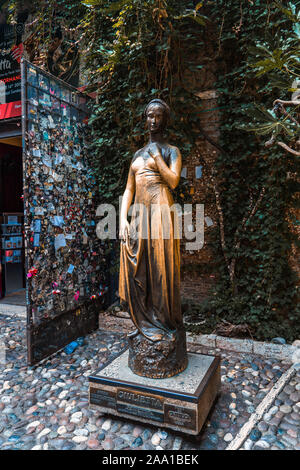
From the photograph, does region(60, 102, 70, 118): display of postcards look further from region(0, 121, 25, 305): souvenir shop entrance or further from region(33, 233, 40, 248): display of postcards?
region(0, 121, 25, 305): souvenir shop entrance

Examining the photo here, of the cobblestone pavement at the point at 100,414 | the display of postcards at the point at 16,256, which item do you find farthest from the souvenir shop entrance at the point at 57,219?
the display of postcards at the point at 16,256

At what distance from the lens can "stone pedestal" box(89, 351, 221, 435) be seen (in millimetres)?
2152

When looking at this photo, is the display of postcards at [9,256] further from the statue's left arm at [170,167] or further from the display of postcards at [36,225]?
the statue's left arm at [170,167]

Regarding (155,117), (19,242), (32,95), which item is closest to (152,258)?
(155,117)

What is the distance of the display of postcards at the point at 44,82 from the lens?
3.52 m

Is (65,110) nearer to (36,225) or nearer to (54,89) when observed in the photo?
(54,89)

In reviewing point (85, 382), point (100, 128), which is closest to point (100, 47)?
point (100, 128)

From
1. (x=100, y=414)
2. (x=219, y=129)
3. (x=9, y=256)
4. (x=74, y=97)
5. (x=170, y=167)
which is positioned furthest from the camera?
(x=9, y=256)

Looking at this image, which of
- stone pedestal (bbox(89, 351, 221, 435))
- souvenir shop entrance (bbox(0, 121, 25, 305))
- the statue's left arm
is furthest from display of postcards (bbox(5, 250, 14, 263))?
the statue's left arm

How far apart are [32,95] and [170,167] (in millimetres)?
1976

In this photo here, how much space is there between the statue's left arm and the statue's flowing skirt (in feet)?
0.40

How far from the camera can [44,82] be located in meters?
3.58

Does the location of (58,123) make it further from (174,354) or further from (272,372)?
(272,372)

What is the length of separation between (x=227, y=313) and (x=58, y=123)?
3.26 m
